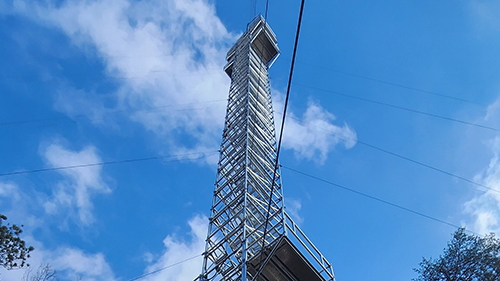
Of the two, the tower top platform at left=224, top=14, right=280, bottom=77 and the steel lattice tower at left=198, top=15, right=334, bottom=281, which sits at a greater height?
the tower top platform at left=224, top=14, right=280, bottom=77

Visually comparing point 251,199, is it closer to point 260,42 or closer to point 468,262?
point 468,262

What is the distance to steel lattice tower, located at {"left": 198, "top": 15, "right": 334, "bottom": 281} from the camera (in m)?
12.8

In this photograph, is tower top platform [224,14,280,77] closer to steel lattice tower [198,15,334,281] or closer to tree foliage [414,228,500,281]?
steel lattice tower [198,15,334,281]

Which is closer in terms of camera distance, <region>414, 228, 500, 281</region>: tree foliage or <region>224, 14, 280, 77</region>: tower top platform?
<region>414, 228, 500, 281</region>: tree foliage

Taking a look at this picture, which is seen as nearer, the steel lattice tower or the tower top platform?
the steel lattice tower

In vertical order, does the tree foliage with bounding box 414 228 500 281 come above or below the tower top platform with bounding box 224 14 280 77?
below

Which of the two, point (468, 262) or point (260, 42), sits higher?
point (260, 42)

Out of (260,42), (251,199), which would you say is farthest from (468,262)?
(260,42)

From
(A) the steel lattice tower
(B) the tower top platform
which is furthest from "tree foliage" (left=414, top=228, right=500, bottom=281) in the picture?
(B) the tower top platform

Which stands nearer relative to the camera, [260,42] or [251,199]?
[251,199]

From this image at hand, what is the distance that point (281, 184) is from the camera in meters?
17.2

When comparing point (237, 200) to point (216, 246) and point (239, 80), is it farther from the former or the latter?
point (239, 80)

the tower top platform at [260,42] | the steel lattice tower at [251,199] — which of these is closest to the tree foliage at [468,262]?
the steel lattice tower at [251,199]

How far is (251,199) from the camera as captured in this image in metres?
15.3
